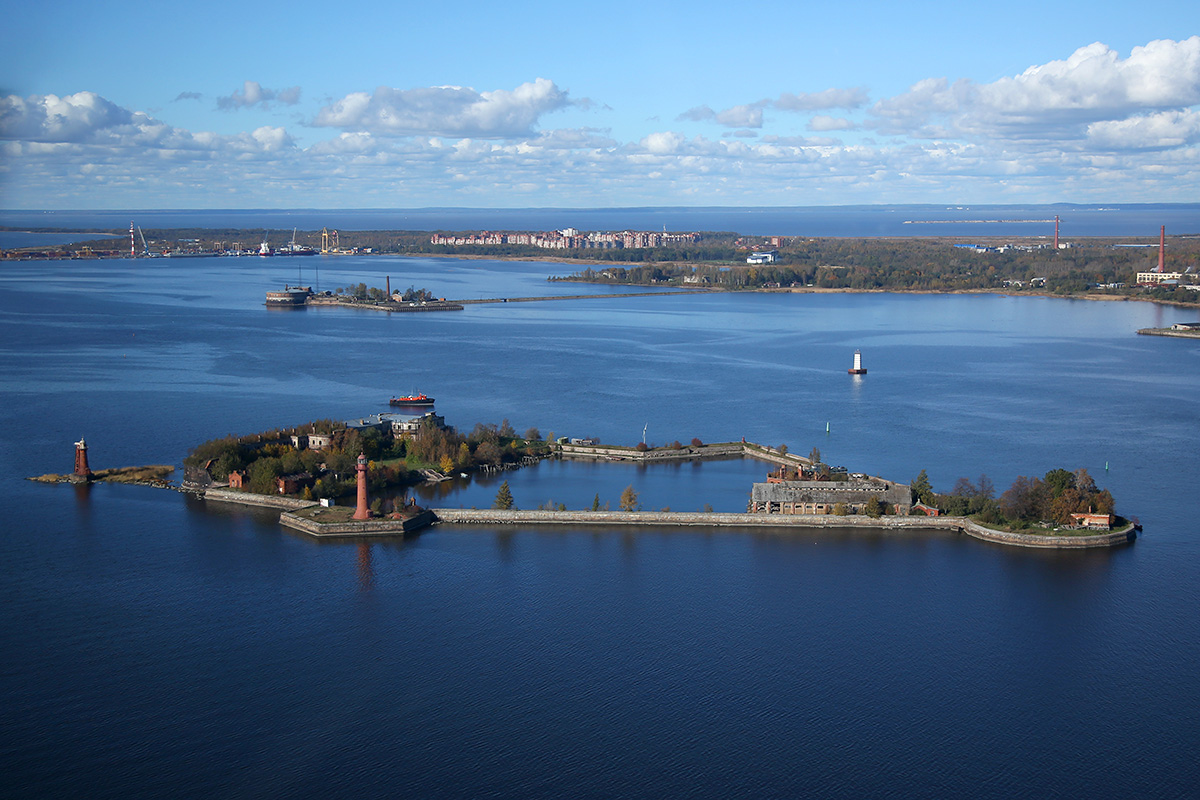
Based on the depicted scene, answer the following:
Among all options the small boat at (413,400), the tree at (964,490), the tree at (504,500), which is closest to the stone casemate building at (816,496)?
the tree at (964,490)

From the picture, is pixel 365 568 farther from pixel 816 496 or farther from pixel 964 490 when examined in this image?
pixel 964 490

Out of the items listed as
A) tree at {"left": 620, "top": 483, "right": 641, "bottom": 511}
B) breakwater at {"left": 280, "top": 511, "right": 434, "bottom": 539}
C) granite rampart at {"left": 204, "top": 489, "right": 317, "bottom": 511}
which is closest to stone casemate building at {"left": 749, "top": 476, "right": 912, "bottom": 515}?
tree at {"left": 620, "top": 483, "right": 641, "bottom": 511}

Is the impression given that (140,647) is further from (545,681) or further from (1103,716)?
(1103,716)

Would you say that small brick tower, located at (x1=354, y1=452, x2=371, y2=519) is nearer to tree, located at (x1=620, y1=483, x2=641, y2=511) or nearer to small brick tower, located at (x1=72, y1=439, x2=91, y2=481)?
tree, located at (x1=620, y1=483, x2=641, y2=511)

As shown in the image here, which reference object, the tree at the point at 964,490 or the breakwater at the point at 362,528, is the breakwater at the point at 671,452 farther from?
the breakwater at the point at 362,528

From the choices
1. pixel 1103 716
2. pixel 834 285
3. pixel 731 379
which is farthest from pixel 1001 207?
pixel 1103 716

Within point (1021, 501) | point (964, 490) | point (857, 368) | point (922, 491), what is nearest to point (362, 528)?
point (922, 491)
